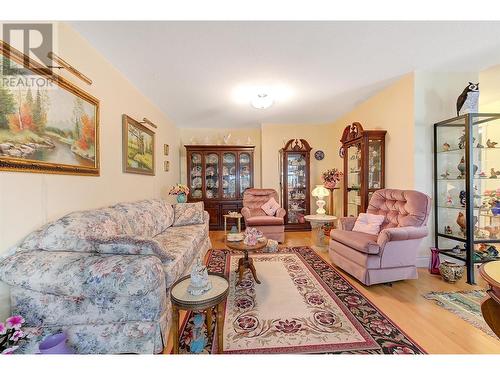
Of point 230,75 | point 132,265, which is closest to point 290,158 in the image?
point 230,75

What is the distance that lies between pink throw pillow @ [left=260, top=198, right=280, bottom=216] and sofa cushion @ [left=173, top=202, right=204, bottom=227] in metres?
1.42

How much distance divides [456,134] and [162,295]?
3.80 m

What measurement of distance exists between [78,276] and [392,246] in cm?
280

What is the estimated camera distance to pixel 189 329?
1.68 metres

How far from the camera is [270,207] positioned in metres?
4.41

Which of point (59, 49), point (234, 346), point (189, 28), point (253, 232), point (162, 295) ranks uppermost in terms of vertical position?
point (189, 28)

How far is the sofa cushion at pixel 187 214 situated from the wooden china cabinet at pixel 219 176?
156cm

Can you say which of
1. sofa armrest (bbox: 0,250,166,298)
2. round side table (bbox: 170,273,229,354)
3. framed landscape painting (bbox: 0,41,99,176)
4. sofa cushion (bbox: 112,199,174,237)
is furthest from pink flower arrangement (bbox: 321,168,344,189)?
framed landscape painting (bbox: 0,41,99,176)

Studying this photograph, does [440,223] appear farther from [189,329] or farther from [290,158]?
[189,329]

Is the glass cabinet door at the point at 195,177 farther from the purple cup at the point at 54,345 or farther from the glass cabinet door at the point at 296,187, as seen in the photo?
the purple cup at the point at 54,345

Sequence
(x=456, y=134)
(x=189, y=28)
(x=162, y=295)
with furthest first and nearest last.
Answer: (x=456, y=134) < (x=189, y=28) < (x=162, y=295)

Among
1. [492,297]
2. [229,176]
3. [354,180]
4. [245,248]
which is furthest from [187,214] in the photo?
[492,297]

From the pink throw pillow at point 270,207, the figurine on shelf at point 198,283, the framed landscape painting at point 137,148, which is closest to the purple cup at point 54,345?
the figurine on shelf at point 198,283
